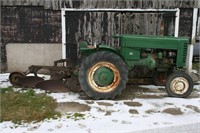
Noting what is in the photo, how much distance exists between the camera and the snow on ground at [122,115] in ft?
14.0

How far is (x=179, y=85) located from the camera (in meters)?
5.83

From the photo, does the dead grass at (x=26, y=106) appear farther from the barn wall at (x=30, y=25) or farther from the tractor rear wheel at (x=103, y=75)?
the barn wall at (x=30, y=25)

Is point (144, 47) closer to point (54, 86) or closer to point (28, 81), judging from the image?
point (54, 86)

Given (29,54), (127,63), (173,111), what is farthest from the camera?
(29,54)

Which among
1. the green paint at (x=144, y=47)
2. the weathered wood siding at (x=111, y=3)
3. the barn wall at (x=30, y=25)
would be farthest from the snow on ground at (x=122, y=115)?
the weathered wood siding at (x=111, y=3)

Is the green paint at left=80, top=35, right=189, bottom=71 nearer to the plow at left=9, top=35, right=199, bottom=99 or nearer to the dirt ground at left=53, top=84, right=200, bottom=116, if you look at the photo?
the plow at left=9, top=35, right=199, bottom=99

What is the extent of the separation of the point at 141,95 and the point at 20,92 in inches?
103

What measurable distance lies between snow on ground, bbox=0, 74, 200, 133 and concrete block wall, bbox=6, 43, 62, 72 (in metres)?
2.23

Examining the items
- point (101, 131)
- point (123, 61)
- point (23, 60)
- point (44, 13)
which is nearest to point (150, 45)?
point (123, 61)

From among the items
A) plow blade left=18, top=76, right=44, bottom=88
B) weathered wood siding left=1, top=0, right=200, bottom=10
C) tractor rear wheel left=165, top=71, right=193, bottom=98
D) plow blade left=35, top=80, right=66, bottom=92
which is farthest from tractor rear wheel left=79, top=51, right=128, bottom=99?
weathered wood siding left=1, top=0, right=200, bottom=10

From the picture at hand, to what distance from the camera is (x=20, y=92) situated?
6027 mm

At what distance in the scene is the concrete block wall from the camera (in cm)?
816

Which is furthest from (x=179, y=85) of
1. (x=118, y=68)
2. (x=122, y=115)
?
(x=122, y=115)

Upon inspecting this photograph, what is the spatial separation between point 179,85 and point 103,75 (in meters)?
1.61
